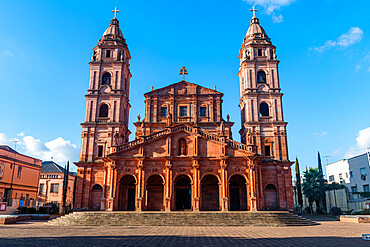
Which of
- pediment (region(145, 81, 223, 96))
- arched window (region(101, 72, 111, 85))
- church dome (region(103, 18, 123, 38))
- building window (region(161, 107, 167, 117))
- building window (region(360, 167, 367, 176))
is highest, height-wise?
church dome (region(103, 18, 123, 38))

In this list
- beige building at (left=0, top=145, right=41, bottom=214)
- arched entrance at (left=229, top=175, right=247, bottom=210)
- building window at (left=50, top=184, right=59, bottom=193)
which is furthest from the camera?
building window at (left=50, top=184, right=59, bottom=193)

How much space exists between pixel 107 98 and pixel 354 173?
152 ft

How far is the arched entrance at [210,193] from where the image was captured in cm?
3766

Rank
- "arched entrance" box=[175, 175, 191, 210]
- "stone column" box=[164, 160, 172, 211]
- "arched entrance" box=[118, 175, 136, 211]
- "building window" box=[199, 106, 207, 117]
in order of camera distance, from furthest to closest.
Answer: "building window" box=[199, 106, 207, 117] < "arched entrance" box=[118, 175, 136, 211] < "arched entrance" box=[175, 175, 191, 210] < "stone column" box=[164, 160, 172, 211]

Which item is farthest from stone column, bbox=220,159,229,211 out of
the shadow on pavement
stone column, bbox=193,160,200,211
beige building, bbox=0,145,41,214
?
beige building, bbox=0,145,41,214

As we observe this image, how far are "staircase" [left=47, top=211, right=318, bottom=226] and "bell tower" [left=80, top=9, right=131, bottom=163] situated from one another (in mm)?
11200

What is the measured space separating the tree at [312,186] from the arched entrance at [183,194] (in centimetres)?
2598

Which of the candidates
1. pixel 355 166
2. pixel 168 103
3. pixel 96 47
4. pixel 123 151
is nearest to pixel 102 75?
pixel 96 47

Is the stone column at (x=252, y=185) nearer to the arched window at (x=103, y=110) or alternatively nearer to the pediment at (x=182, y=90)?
the pediment at (x=182, y=90)

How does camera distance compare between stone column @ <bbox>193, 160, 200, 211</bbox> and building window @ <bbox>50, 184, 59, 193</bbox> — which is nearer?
stone column @ <bbox>193, 160, 200, 211</bbox>

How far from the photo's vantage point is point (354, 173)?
55.0 meters

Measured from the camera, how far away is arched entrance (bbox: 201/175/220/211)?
1483 inches

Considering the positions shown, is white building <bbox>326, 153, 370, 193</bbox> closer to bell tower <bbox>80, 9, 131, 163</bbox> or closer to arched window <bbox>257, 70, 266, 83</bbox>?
arched window <bbox>257, 70, 266, 83</bbox>

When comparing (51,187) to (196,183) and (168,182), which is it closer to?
(168,182)
